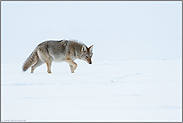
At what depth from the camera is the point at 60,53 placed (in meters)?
9.98

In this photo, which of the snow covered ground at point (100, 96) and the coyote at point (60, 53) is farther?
the coyote at point (60, 53)

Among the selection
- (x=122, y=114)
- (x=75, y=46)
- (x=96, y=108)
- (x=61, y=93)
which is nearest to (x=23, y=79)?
(x=61, y=93)

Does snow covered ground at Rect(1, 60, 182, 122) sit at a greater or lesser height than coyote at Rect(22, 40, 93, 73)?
lesser

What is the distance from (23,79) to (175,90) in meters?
4.55

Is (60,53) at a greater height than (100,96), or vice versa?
(60,53)

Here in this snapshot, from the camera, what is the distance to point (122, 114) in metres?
4.44

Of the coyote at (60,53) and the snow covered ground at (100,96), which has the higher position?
the coyote at (60,53)

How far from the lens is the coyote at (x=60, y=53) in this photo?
9867 mm

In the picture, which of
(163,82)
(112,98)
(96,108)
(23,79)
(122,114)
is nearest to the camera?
(122,114)

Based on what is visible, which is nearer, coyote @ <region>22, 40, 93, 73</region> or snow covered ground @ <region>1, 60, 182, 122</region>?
snow covered ground @ <region>1, 60, 182, 122</region>

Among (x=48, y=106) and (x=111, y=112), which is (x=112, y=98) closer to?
(x=111, y=112)

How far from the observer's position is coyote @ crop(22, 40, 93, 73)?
32.4 feet

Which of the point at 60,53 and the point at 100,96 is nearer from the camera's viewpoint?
the point at 100,96

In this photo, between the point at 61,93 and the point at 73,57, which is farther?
the point at 73,57
